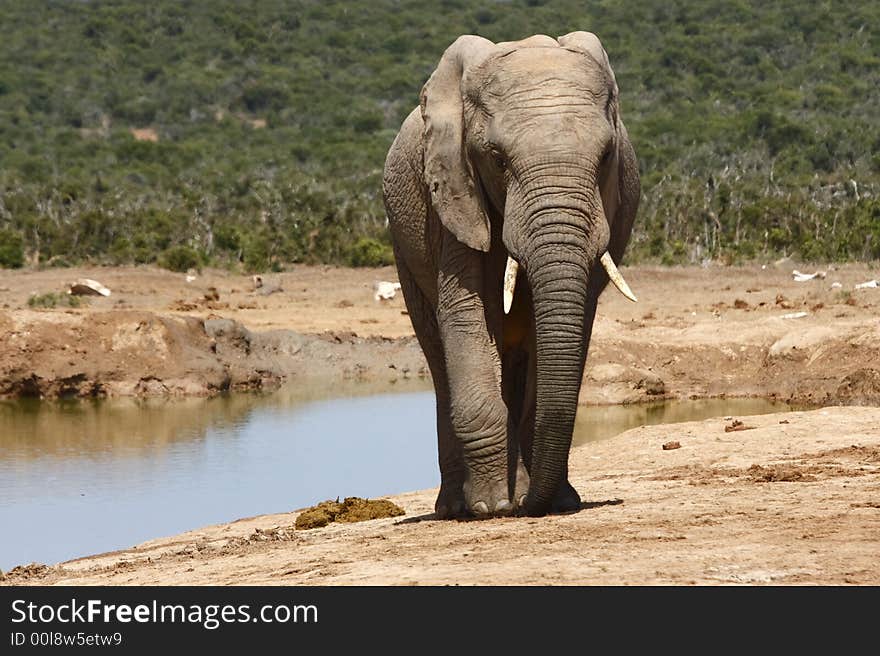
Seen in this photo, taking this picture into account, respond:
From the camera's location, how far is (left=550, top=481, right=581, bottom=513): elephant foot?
8.09 meters

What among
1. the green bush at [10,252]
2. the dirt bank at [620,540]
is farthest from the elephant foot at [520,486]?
the green bush at [10,252]

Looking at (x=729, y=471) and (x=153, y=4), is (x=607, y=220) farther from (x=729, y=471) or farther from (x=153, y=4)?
(x=153, y=4)

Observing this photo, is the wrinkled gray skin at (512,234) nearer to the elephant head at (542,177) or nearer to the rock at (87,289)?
the elephant head at (542,177)

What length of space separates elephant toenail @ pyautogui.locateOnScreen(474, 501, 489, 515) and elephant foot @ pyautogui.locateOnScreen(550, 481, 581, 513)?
31 cm

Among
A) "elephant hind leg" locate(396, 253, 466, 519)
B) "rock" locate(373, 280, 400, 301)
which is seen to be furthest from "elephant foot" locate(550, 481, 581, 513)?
"rock" locate(373, 280, 400, 301)

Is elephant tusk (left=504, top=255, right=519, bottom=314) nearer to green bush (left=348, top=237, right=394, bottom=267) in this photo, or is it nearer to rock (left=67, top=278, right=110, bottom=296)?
rock (left=67, top=278, right=110, bottom=296)

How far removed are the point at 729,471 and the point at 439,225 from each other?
2865mm

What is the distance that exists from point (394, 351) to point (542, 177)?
49.0 ft

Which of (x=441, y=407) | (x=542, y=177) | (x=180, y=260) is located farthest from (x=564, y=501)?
(x=180, y=260)

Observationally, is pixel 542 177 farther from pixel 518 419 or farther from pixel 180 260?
pixel 180 260

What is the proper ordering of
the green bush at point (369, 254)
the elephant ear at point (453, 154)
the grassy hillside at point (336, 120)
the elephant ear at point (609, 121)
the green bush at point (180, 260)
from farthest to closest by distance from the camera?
the grassy hillside at point (336, 120) < the green bush at point (369, 254) < the green bush at point (180, 260) < the elephant ear at point (453, 154) < the elephant ear at point (609, 121)

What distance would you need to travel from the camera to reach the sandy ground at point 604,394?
644 centimetres
